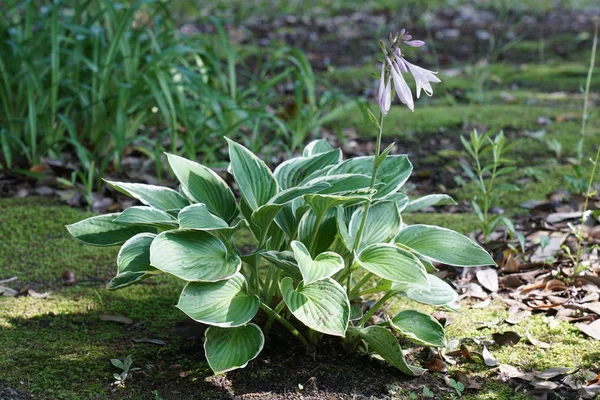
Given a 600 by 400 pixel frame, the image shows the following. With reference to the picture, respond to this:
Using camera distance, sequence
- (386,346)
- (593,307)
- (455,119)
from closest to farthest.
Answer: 1. (386,346)
2. (593,307)
3. (455,119)

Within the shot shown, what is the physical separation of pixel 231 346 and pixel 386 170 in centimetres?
67

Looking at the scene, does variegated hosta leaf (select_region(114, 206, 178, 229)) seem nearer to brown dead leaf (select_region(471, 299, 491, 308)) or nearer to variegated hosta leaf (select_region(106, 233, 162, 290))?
variegated hosta leaf (select_region(106, 233, 162, 290))

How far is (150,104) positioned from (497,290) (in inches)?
83.2

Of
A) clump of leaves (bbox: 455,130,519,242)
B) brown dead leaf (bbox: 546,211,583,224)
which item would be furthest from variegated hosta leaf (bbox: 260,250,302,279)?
brown dead leaf (bbox: 546,211,583,224)

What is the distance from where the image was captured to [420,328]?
191cm

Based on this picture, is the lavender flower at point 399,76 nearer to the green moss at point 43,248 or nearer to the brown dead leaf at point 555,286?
the brown dead leaf at point 555,286

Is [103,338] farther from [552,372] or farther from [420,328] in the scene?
[552,372]

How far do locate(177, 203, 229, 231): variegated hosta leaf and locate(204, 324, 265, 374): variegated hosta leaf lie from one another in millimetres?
262

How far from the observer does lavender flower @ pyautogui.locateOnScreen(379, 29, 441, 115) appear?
5.03 ft

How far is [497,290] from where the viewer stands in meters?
2.48

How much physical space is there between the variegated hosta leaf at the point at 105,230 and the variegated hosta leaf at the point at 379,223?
1.89 ft

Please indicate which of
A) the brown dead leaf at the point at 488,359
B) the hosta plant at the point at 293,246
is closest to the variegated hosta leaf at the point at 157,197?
the hosta plant at the point at 293,246

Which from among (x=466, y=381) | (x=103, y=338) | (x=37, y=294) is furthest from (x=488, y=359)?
(x=37, y=294)

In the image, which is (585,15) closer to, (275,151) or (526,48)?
(526,48)
